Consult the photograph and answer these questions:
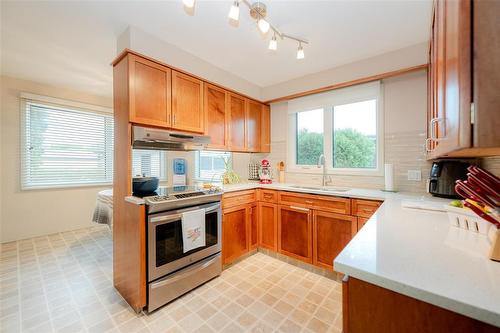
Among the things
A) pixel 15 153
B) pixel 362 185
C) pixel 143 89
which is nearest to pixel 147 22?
pixel 143 89

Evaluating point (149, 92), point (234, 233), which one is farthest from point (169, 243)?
point (149, 92)

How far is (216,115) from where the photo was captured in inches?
104

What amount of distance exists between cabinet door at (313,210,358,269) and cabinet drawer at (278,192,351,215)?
0.06m

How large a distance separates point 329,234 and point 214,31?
2.32m

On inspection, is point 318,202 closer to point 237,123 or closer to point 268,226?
point 268,226

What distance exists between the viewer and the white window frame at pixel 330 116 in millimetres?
2424

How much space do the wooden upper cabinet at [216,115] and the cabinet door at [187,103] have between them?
4.2 inches

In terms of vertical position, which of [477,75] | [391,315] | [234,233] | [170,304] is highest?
[477,75]

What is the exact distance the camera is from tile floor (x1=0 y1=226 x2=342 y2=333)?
1549 mm

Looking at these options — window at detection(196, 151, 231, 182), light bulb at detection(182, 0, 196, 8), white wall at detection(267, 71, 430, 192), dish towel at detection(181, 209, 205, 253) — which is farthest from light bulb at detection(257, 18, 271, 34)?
window at detection(196, 151, 231, 182)

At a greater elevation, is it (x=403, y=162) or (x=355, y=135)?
(x=355, y=135)

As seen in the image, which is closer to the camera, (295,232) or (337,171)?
(295,232)

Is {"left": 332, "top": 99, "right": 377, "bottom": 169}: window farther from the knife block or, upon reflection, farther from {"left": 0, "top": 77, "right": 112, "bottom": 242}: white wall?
{"left": 0, "top": 77, "right": 112, "bottom": 242}: white wall

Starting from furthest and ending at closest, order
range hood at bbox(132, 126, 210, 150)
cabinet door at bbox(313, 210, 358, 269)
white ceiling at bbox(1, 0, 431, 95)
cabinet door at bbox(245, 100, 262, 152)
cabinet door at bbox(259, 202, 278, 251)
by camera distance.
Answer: cabinet door at bbox(245, 100, 262, 152) < cabinet door at bbox(259, 202, 278, 251) < cabinet door at bbox(313, 210, 358, 269) < range hood at bbox(132, 126, 210, 150) < white ceiling at bbox(1, 0, 431, 95)
